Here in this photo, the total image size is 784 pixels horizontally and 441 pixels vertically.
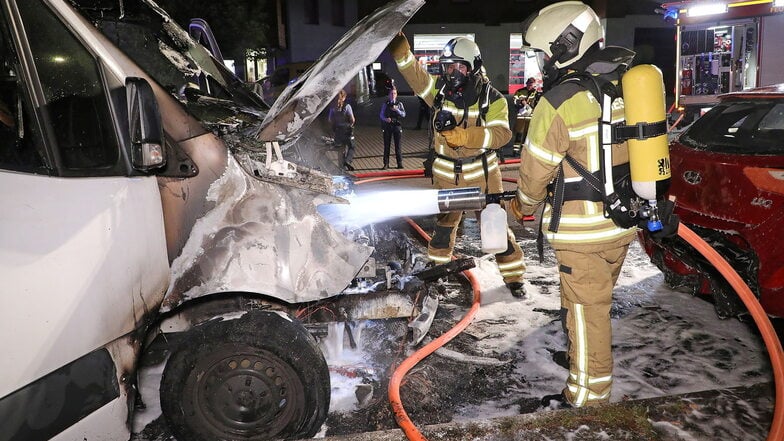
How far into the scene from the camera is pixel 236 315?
2.70 metres

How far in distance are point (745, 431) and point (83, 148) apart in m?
3.41

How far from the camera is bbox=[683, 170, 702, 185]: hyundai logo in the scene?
4059 mm

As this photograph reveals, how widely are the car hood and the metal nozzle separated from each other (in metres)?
1.74

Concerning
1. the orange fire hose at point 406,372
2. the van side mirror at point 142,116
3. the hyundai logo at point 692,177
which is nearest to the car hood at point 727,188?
the hyundai logo at point 692,177

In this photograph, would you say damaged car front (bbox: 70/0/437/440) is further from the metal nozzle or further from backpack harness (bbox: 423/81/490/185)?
backpack harness (bbox: 423/81/490/185)

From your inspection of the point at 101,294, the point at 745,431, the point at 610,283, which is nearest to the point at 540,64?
the point at 610,283

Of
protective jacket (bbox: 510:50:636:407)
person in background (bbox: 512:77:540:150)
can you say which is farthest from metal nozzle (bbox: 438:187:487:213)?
person in background (bbox: 512:77:540:150)

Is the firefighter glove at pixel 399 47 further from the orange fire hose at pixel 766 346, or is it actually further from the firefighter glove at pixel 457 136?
the orange fire hose at pixel 766 346

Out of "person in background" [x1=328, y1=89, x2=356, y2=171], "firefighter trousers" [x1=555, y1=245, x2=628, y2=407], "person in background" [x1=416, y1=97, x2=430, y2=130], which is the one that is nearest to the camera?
"firefighter trousers" [x1=555, y1=245, x2=628, y2=407]

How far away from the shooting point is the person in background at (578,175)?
289cm

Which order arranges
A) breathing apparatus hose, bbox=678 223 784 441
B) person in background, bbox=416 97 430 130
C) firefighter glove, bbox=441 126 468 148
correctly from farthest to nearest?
person in background, bbox=416 97 430 130 → firefighter glove, bbox=441 126 468 148 → breathing apparatus hose, bbox=678 223 784 441

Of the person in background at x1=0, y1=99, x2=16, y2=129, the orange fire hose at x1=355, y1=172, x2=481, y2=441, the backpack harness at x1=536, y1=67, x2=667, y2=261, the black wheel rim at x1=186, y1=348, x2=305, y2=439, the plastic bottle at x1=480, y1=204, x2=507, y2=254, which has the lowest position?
the orange fire hose at x1=355, y1=172, x2=481, y2=441

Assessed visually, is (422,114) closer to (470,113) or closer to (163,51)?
(470,113)

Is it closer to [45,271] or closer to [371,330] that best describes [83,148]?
[45,271]
